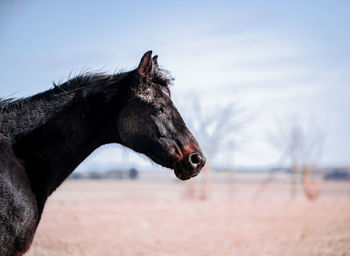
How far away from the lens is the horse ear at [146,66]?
149 inches

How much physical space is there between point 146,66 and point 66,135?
3.32ft

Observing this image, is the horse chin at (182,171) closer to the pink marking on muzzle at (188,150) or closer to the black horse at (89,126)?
the black horse at (89,126)

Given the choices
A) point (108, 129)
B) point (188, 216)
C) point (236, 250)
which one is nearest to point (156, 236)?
point (236, 250)

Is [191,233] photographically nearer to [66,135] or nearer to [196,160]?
[196,160]

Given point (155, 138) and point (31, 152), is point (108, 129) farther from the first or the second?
point (31, 152)

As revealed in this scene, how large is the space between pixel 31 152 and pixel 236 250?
7125mm

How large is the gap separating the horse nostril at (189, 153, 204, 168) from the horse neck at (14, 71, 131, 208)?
80cm

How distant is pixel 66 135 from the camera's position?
3719 millimetres

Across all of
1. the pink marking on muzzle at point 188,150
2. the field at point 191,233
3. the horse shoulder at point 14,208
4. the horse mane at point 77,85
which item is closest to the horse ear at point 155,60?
the horse mane at point 77,85

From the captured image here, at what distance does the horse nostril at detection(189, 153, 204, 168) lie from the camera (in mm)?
3707

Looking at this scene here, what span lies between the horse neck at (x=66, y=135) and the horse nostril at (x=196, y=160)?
0.80m

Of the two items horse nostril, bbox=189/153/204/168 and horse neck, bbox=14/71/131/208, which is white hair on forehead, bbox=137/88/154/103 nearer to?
horse neck, bbox=14/71/131/208

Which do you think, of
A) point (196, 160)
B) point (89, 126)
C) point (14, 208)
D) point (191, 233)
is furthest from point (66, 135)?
point (191, 233)

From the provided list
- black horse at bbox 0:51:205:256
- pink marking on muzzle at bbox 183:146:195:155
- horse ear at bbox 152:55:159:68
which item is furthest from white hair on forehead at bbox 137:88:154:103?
pink marking on muzzle at bbox 183:146:195:155
